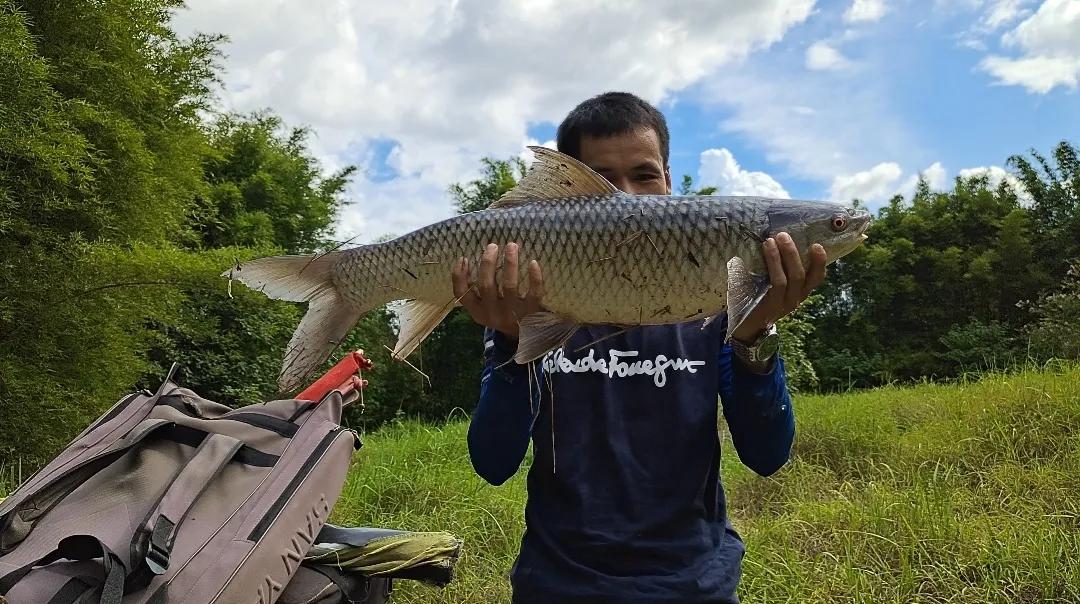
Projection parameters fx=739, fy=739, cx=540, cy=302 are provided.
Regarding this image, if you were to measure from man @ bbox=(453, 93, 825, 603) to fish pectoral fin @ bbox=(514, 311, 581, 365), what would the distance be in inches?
1.6

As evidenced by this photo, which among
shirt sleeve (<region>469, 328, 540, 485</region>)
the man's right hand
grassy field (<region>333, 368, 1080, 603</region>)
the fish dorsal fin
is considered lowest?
grassy field (<region>333, 368, 1080, 603</region>)

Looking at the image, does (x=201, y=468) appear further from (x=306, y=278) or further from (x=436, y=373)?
(x=436, y=373)

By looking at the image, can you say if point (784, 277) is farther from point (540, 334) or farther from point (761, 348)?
point (540, 334)

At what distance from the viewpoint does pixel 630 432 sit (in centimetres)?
150

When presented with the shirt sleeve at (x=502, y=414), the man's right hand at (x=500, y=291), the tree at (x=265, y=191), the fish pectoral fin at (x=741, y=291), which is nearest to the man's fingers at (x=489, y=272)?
the man's right hand at (x=500, y=291)

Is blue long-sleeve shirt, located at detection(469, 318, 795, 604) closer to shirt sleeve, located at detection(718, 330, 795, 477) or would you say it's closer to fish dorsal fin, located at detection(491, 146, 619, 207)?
shirt sleeve, located at detection(718, 330, 795, 477)

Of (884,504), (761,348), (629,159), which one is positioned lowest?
(884,504)

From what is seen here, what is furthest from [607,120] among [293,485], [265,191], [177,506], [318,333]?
[265,191]

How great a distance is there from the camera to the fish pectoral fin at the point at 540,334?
138cm

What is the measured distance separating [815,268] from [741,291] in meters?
0.16

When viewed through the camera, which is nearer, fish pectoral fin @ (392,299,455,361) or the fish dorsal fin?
the fish dorsal fin

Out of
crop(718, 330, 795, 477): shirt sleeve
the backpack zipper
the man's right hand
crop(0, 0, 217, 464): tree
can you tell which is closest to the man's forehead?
the man's right hand

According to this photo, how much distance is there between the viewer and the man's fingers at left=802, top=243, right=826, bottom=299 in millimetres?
1335

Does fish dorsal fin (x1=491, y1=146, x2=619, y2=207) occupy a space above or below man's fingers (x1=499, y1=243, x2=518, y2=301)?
above
